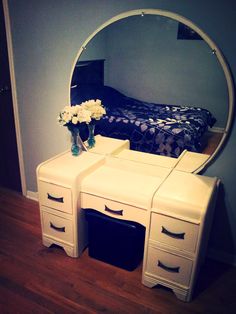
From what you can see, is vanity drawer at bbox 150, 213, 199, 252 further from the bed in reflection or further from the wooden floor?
the bed in reflection

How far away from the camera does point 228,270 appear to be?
7.07ft

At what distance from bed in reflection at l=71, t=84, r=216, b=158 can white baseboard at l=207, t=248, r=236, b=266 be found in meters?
0.86

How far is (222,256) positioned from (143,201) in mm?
927


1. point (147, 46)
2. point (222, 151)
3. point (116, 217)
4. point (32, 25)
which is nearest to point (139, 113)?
point (147, 46)

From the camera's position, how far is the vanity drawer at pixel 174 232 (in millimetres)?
1696

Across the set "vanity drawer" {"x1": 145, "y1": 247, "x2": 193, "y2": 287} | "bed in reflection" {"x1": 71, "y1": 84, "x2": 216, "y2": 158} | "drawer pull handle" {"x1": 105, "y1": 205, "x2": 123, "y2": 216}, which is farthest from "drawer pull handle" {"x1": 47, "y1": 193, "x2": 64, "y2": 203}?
"vanity drawer" {"x1": 145, "y1": 247, "x2": 193, "y2": 287}

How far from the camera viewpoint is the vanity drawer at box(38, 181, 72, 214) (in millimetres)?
2037

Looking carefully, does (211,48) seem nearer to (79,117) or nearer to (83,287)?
(79,117)

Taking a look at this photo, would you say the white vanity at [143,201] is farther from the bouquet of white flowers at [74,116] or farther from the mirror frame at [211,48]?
the bouquet of white flowers at [74,116]

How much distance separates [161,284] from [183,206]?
25.1 inches

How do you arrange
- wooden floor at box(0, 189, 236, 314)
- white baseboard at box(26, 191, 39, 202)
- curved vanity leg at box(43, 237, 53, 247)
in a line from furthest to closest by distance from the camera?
white baseboard at box(26, 191, 39, 202)
curved vanity leg at box(43, 237, 53, 247)
wooden floor at box(0, 189, 236, 314)

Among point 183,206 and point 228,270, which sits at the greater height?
point 183,206

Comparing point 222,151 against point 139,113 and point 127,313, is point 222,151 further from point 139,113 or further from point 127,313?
point 127,313

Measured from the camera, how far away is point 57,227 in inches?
86.5
